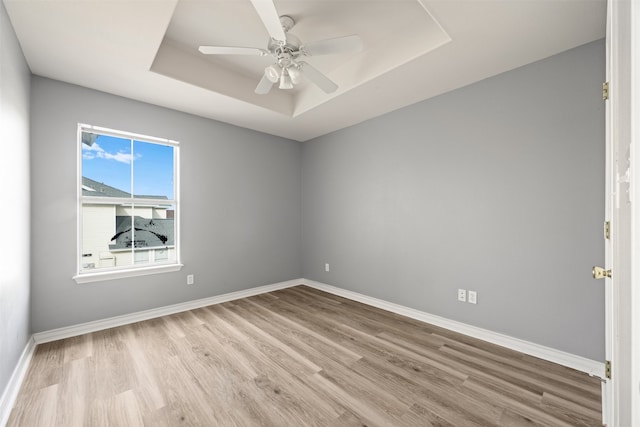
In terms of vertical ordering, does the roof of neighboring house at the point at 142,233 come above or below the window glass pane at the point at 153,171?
below

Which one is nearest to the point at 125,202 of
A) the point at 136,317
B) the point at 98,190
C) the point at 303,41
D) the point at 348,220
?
the point at 98,190

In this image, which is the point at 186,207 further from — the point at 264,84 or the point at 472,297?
the point at 472,297

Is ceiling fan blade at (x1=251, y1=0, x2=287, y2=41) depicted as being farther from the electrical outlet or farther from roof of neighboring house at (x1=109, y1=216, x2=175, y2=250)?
the electrical outlet

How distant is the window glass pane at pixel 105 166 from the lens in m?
2.88

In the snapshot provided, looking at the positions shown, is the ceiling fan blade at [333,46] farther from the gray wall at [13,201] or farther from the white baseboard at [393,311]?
the white baseboard at [393,311]

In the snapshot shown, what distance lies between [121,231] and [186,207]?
729 millimetres

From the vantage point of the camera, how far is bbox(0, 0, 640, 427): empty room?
5.79 ft

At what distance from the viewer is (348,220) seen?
399 centimetres

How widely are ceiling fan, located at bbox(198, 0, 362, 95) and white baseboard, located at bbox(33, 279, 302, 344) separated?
283cm

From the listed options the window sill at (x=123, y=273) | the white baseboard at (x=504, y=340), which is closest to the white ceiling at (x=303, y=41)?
the window sill at (x=123, y=273)

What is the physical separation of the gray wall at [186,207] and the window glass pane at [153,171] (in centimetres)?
17

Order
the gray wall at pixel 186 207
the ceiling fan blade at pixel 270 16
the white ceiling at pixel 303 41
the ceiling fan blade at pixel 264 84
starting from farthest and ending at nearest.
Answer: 1. the gray wall at pixel 186 207
2. the ceiling fan blade at pixel 264 84
3. the white ceiling at pixel 303 41
4. the ceiling fan blade at pixel 270 16

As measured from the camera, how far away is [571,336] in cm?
216

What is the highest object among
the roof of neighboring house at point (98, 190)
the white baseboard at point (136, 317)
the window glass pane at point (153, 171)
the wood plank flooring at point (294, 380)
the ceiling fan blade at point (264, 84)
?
the ceiling fan blade at point (264, 84)
